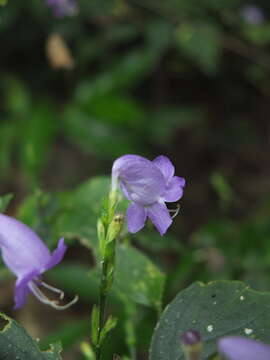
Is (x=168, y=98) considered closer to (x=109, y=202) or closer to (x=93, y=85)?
(x=93, y=85)

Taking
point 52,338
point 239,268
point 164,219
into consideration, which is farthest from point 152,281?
point 239,268

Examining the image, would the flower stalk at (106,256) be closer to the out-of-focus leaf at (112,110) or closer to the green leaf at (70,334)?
the green leaf at (70,334)

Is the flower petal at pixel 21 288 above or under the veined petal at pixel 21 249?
under

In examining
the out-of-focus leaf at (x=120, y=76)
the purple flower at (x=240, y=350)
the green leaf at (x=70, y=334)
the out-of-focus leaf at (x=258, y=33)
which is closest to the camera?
the purple flower at (x=240, y=350)

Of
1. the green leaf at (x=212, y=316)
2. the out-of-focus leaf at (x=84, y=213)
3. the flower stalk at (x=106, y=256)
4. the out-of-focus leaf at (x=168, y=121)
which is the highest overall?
the flower stalk at (x=106, y=256)

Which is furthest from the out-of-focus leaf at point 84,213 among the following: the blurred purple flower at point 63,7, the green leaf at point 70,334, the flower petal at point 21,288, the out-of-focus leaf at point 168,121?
the out-of-focus leaf at point 168,121

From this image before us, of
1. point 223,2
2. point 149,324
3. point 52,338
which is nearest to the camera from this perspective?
point 149,324
